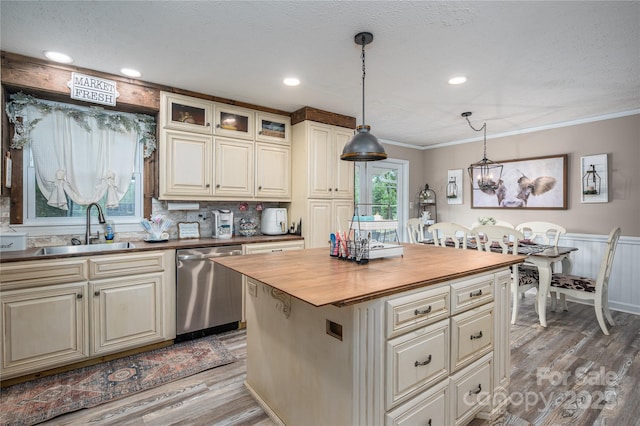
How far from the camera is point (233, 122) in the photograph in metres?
3.42

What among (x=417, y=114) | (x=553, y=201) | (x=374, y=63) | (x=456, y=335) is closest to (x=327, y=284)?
(x=456, y=335)

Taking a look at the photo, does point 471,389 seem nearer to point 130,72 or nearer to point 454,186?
point 130,72

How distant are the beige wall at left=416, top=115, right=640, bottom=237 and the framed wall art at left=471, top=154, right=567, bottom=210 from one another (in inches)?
3.1

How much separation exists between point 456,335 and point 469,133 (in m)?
4.01

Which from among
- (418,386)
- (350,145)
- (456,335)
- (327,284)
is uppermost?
(350,145)

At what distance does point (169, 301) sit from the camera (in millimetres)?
2838

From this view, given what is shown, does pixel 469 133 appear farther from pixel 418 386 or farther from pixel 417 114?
pixel 418 386

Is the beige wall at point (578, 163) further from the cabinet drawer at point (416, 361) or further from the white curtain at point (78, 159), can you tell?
the white curtain at point (78, 159)

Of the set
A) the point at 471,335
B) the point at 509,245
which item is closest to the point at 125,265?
the point at 471,335

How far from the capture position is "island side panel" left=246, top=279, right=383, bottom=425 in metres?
1.35

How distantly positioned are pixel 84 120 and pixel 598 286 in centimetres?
510

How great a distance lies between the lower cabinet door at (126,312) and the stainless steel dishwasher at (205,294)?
0.18 m

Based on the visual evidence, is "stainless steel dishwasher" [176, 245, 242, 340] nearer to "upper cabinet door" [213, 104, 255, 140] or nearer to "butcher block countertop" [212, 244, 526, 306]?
"butcher block countertop" [212, 244, 526, 306]

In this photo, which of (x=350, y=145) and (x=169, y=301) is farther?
(x=169, y=301)
